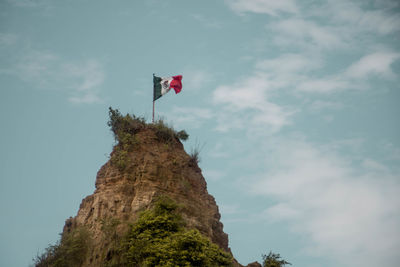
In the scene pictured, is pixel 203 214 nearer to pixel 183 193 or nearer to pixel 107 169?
pixel 183 193

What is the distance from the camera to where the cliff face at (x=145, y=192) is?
3173 cm

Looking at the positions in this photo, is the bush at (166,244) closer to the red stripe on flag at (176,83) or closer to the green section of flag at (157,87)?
the green section of flag at (157,87)

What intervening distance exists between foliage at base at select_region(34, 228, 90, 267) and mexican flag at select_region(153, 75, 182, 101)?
1383 cm

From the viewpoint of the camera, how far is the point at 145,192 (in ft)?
107

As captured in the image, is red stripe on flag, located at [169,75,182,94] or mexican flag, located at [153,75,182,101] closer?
mexican flag, located at [153,75,182,101]

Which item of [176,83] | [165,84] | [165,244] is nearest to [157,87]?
[165,84]

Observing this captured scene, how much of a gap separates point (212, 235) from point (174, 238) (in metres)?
4.70

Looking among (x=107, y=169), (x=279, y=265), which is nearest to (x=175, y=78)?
(x=107, y=169)

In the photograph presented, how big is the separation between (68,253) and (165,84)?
53.6ft

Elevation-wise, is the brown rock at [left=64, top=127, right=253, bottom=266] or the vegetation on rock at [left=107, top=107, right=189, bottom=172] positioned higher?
the vegetation on rock at [left=107, top=107, right=189, bottom=172]

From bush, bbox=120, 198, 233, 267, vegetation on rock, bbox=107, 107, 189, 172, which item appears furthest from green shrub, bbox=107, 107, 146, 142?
bush, bbox=120, 198, 233, 267

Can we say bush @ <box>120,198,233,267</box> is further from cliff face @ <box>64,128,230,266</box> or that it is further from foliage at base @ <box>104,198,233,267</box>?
cliff face @ <box>64,128,230,266</box>

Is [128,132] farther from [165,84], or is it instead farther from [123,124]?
[165,84]

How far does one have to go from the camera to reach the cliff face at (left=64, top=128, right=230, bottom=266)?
3173cm
